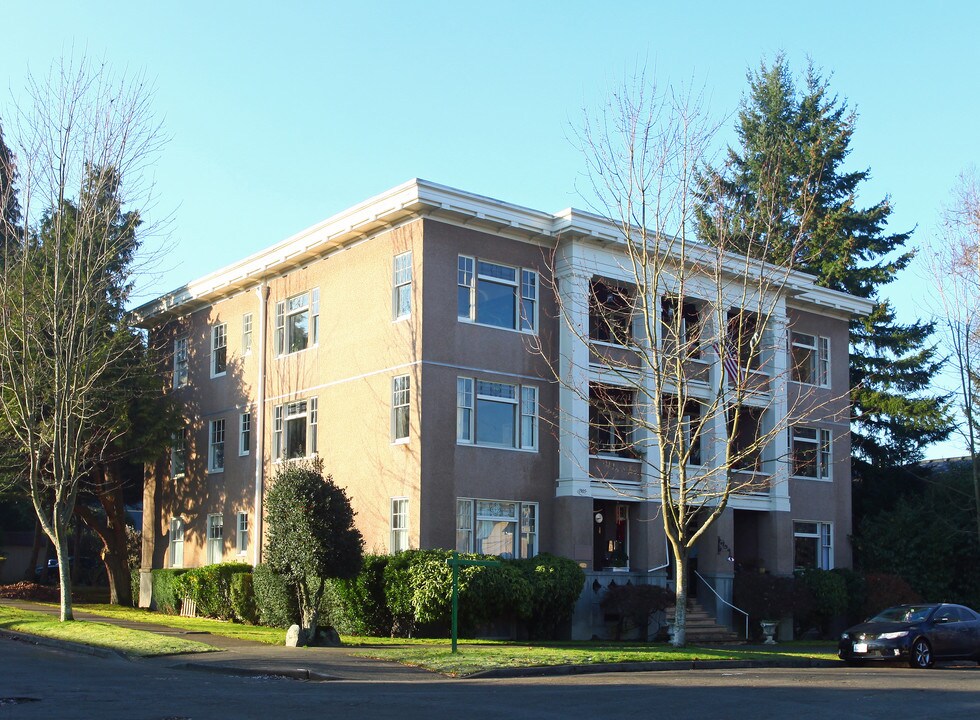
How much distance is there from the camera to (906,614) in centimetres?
2319

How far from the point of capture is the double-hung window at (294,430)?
98.9ft

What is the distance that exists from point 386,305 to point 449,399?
3.02 m

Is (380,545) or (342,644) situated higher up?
(380,545)

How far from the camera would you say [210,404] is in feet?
114

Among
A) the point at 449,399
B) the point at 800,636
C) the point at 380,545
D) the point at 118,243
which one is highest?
the point at 118,243

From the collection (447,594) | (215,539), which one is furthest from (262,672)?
(215,539)

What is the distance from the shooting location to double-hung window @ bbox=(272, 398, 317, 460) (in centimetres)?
3014

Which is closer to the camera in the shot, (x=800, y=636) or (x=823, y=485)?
(x=800, y=636)

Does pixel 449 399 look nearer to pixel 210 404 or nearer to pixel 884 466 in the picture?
pixel 210 404

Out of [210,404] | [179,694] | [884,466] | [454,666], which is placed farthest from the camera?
[884,466]

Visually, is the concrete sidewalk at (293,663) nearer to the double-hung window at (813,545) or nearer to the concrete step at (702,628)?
the concrete step at (702,628)

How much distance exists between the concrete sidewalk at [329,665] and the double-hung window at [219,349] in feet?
43.9

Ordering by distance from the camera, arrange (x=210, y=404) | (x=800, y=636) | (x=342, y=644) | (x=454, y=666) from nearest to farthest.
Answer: (x=454, y=666)
(x=342, y=644)
(x=800, y=636)
(x=210, y=404)

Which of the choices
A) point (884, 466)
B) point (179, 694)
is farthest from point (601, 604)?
point (884, 466)
